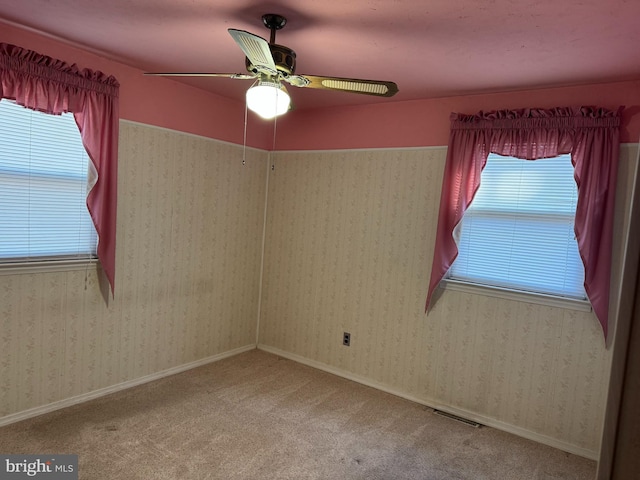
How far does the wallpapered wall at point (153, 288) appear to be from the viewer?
110 inches

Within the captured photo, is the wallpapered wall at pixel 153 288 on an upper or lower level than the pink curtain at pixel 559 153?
lower

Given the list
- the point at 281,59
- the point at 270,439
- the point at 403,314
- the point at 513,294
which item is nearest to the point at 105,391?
the point at 270,439

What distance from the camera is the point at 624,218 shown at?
106 inches

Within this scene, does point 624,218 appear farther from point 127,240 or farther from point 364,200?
point 127,240

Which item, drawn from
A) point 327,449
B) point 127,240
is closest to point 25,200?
point 127,240

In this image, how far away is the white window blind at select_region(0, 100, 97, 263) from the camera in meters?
2.61

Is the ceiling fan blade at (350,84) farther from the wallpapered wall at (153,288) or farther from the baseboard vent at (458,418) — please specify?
the baseboard vent at (458,418)

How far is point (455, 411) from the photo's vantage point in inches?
131

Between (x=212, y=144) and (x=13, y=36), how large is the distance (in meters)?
1.58

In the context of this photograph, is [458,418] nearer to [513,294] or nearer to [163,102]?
[513,294]

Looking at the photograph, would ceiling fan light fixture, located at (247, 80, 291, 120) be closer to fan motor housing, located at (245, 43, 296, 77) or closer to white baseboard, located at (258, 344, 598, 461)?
fan motor housing, located at (245, 43, 296, 77)

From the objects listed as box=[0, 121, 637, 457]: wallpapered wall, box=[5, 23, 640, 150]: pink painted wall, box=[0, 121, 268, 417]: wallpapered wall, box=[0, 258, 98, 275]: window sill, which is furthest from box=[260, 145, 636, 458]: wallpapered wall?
box=[0, 258, 98, 275]: window sill

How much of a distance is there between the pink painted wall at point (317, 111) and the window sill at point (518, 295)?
3.57ft

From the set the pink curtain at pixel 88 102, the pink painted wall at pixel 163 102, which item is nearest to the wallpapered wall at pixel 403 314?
the pink painted wall at pixel 163 102
